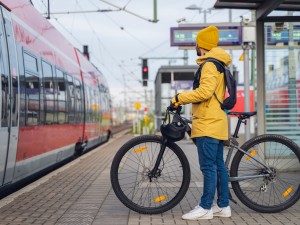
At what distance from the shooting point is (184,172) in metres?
5.99

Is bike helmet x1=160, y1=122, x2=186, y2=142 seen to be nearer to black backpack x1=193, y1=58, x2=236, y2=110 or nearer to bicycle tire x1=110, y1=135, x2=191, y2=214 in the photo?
bicycle tire x1=110, y1=135, x2=191, y2=214

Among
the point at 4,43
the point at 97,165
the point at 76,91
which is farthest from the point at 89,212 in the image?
the point at 76,91

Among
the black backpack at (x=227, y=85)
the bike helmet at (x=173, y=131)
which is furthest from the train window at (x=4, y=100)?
the black backpack at (x=227, y=85)

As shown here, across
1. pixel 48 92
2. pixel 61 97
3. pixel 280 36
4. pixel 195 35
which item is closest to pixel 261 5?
pixel 280 36

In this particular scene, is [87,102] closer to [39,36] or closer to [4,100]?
[39,36]

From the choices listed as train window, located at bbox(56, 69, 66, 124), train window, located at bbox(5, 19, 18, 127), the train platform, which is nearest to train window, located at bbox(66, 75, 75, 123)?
Result: train window, located at bbox(56, 69, 66, 124)

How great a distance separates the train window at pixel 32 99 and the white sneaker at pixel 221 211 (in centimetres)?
377

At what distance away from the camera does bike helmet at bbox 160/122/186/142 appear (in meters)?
5.87

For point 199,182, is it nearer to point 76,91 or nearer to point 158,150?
point 158,150

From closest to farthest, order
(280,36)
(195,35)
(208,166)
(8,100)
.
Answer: (208,166), (8,100), (280,36), (195,35)

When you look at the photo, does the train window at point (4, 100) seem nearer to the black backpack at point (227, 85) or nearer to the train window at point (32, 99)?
the train window at point (32, 99)

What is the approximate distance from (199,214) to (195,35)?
17295mm

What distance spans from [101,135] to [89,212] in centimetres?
1795

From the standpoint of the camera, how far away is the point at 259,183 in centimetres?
613
